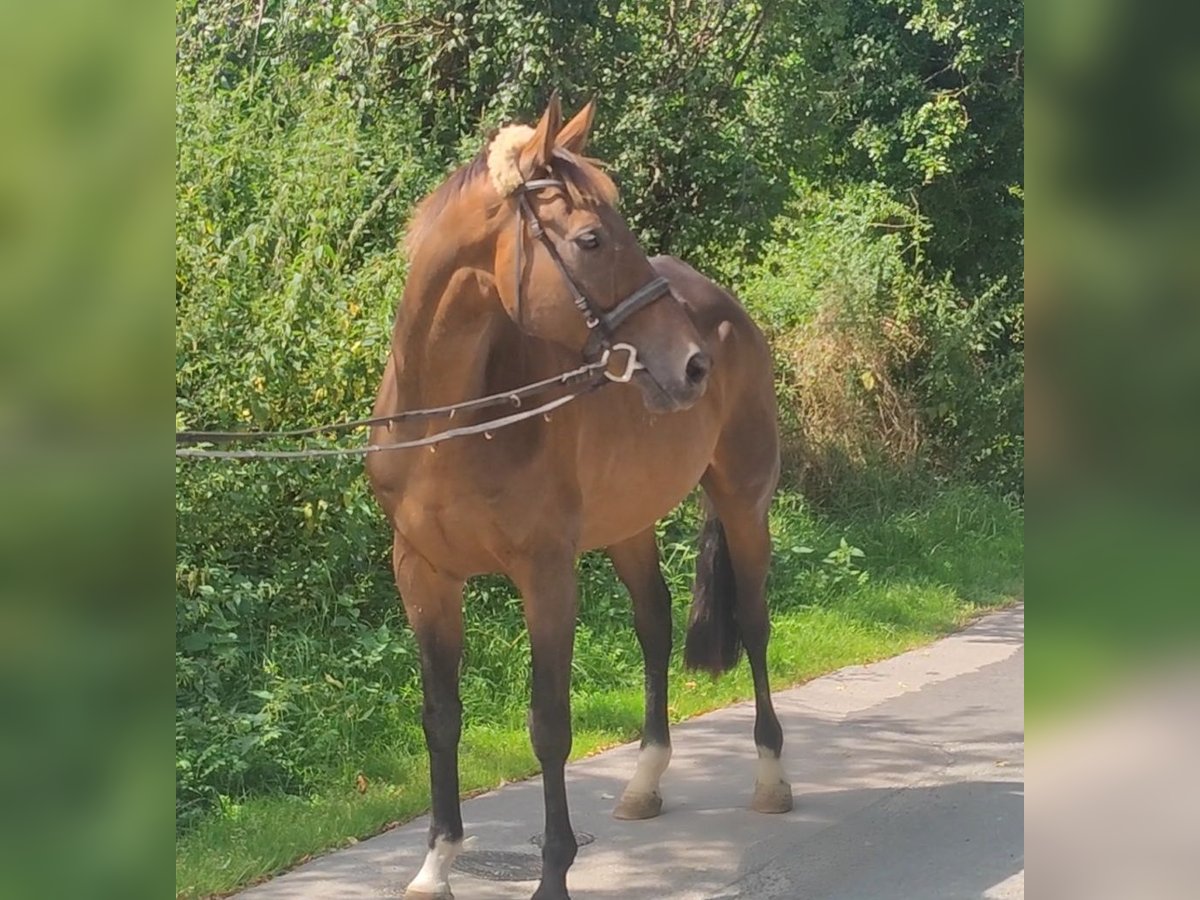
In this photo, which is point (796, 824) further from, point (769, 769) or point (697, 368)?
point (697, 368)

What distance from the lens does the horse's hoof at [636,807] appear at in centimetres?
449

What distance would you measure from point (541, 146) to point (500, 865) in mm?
2305

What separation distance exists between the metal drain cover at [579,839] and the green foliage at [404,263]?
0.79 meters

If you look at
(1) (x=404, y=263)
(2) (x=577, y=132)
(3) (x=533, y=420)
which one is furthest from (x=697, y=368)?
(1) (x=404, y=263)

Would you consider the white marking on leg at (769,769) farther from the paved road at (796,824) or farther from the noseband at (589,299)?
the noseband at (589,299)

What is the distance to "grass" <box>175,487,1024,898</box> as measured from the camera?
13.6 ft

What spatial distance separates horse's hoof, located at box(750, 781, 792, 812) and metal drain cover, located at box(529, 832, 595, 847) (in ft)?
2.22

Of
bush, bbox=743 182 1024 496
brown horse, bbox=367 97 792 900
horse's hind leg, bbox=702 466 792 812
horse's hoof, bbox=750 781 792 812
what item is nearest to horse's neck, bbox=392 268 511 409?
brown horse, bbox=367 97 792 900

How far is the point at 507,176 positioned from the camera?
10.4 ft

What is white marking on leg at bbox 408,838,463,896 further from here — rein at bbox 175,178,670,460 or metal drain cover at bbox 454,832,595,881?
rein at bbox 175,178,670,460

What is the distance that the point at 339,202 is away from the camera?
6523 mm

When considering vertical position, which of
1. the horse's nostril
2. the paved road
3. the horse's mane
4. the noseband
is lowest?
the paved road
